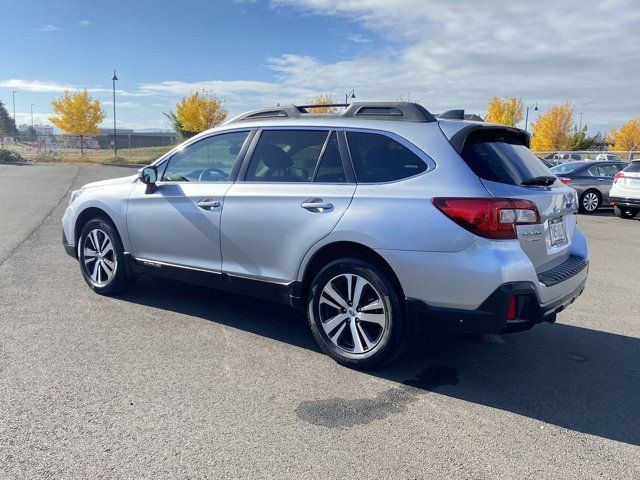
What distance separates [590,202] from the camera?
15.9 metres

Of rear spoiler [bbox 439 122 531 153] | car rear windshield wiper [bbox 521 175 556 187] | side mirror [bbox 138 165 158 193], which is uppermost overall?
rear spoiler [bbox 439 122 531 153]

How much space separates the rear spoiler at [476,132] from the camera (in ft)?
12.7

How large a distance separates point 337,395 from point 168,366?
128 centimetres

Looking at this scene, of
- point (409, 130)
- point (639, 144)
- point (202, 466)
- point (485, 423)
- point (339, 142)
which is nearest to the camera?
point (202, 466)

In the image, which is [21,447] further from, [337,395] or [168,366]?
[337,395]

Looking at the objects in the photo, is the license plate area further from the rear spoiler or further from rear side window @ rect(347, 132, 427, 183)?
rear side window @ rect(347, 132, 427, 183)

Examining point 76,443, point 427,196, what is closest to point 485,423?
point 427,196

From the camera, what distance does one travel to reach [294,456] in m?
2.99

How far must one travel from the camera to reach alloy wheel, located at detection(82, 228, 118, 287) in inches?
227

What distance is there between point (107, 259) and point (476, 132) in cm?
386

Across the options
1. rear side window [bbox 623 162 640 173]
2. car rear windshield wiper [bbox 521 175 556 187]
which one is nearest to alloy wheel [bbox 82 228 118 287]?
car rear windshield wiper [bbox 521 175 556 187]

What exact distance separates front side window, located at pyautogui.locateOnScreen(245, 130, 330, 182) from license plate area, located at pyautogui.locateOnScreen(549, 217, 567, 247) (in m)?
1.78

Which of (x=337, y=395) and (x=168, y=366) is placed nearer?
(x=337, y=395)

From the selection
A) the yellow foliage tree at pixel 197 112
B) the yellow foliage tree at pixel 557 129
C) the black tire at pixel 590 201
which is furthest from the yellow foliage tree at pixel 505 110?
the black tire at pixel 590 201
